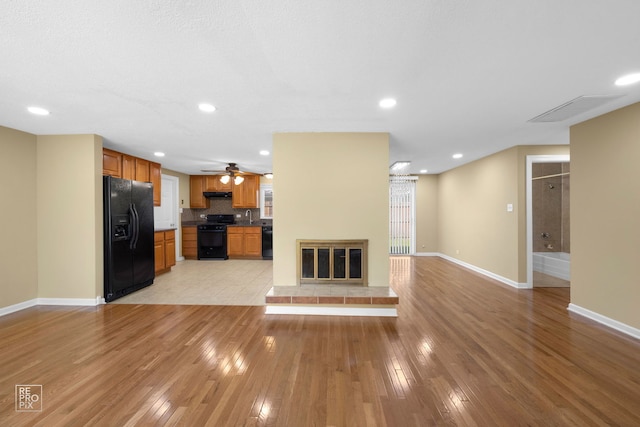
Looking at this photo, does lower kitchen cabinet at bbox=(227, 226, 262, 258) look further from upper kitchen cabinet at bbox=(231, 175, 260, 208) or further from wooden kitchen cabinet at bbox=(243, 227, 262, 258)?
upper kitchen cabinet at bbox=(231, 175, 260, 208)

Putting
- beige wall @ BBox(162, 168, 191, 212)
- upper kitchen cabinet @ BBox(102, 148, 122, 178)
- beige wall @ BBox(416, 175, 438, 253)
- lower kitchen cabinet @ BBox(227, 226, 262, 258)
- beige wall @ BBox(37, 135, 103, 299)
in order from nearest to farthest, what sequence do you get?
beige wall @ BBox(37, 135, 103, 299)
upper kitchen cabinet @ BBox(102, 148, 122, 178)
beige wall @ BBox(162, 168, 191, 212)
lower kitchen cabinet @ BBox(227, 226, 262, 258)
beige wall @ BBox(416, 175, 438, 253)

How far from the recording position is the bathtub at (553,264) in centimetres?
498

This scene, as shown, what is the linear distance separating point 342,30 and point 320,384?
247 centimetres

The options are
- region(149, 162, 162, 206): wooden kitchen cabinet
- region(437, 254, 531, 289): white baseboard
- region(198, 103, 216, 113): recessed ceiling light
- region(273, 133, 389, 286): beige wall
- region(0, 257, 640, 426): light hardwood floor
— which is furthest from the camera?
region(149, 162, 162, 206): wooden kitchen cabinet

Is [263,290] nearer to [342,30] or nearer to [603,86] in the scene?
[342,30]

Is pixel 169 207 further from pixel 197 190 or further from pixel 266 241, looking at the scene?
pixel 266 241

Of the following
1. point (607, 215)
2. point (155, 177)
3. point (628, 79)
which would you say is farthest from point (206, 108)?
point (607, 215)

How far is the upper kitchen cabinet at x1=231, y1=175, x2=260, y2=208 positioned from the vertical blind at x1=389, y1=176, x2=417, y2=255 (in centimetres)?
412

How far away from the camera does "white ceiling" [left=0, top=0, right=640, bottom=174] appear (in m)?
1.49

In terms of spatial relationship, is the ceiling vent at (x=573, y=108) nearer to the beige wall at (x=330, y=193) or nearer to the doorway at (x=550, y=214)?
the beige wall at (x=330, y=193)

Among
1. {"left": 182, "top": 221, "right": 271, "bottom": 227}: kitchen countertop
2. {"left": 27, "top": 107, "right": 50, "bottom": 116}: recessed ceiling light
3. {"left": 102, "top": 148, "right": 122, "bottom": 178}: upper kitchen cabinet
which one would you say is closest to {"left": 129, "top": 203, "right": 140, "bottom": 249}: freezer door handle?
{"left": 102, "top": 148, "right": 122, "bottom": 178}: upper kitchen cabinet

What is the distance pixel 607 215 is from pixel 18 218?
7.45 metres

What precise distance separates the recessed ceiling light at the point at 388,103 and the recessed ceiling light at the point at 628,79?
6.08 ft

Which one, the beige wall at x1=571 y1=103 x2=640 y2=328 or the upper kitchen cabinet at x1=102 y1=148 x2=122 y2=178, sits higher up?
the upper kitchen cabinet at x1=102 y1=148 x2=122 y2=178
